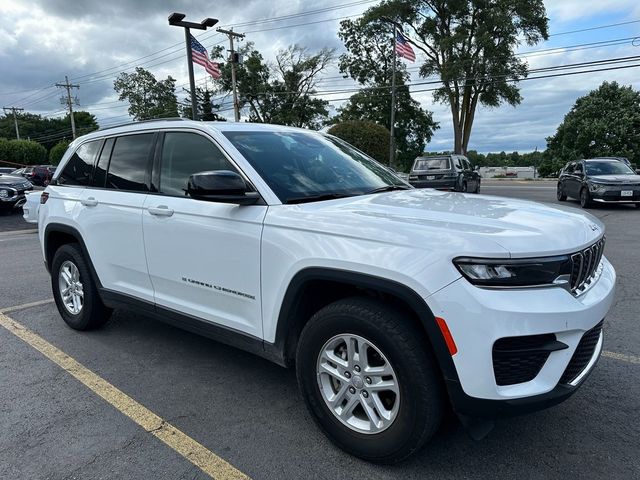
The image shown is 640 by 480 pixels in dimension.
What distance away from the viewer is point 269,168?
3.10 metres

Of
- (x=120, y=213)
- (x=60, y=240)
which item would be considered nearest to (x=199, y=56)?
(x=60, y=240)

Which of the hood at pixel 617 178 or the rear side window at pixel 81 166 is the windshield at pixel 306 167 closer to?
the rear side window at pixel 81 166

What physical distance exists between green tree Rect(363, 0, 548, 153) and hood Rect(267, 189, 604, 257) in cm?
3606

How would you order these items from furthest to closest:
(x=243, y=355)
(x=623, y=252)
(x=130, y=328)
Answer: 1. (x=623, y=252)
2. (x=130, y=328)
3. (x=243, y=355)

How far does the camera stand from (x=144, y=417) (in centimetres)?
297

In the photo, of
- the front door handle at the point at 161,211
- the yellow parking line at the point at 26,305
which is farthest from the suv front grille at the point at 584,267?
the yellow parking line at the point at 26,305

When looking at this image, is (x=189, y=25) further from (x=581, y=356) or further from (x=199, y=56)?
(x=581, y=356)

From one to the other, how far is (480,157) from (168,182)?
317ft

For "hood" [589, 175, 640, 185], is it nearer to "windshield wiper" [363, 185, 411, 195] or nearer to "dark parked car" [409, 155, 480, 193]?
"dark parked car" [409, 155, 480, 193]

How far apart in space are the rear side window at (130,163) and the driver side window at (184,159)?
0.73 ft

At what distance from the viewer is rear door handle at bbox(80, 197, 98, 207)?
4016 mm

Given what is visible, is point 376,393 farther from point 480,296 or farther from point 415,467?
point 480,296

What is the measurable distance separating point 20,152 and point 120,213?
62.2 m

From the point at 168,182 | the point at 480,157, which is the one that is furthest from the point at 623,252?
the point at 480,157
